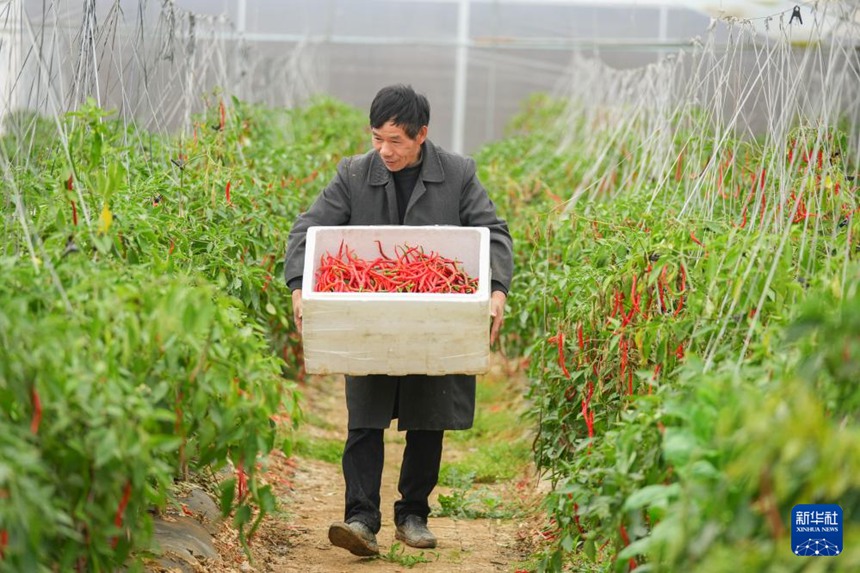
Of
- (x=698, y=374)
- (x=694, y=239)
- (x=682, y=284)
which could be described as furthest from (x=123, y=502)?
(x=694, y=239)

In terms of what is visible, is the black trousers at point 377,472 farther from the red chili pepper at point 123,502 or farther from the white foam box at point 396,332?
the red chili pepper at point 123,502

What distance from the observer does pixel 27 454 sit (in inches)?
89.8

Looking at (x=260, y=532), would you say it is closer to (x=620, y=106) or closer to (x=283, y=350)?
(x=283, y=350)

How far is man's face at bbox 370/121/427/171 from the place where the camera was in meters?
4.14

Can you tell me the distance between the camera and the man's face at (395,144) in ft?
13.6

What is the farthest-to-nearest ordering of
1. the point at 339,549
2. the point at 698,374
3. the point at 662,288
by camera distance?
the point at 339,549 → the point at 662,288 → the point at 698,374

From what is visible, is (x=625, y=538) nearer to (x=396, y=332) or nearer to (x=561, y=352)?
(x=396, y=332)

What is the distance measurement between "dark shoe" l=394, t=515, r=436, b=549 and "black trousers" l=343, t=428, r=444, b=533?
0.02 m

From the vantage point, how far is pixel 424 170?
170 inches

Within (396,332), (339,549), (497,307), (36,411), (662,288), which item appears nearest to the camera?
(36,411)

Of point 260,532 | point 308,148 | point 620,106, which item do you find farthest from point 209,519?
point 620,106

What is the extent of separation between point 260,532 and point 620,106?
5.39 metres

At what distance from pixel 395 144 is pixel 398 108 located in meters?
0.14

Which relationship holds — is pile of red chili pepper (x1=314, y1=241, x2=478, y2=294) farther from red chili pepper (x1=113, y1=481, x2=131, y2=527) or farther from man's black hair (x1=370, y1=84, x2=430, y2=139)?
red chili pepper (x1=113, y1=481, x2=131, y2=527)
